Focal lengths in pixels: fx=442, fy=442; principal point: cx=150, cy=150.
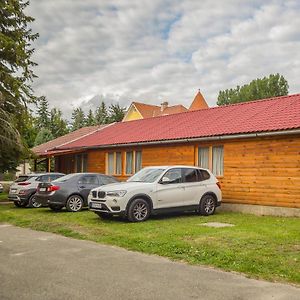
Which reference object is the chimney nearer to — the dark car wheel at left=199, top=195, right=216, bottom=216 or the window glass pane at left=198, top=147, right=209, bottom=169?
the window glass pane at left=198, top=147, right=209, bottom=169

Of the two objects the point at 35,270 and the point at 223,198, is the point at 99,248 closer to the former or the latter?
the point at 35,270

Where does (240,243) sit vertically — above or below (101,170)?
below

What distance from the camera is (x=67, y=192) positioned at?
54.1 feet

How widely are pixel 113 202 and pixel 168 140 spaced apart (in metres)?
6.86

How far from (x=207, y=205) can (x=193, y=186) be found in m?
0.92

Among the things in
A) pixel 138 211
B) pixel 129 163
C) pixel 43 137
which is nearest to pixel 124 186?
pixel 138 211

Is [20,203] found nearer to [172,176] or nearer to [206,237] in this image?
[172,176]

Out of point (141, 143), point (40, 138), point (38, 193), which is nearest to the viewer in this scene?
point (38, 193)

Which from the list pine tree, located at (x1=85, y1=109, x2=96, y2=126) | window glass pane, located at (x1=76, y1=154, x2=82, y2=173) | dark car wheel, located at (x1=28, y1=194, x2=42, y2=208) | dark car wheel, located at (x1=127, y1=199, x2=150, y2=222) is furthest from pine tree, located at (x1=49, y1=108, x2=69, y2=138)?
dark car wheel, located at (x1=127, y1=199, x2=150, y2=222)

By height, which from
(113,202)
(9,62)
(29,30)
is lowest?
(113,202)

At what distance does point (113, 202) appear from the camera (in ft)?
42.2

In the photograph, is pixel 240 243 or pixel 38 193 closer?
pixel 240 243

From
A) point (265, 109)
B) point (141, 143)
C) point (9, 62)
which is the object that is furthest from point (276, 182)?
point (9, 62)

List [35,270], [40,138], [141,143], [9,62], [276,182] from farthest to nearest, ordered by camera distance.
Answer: [40,138] → [9,62] → [141,143] → [276,182] → [35,270]
